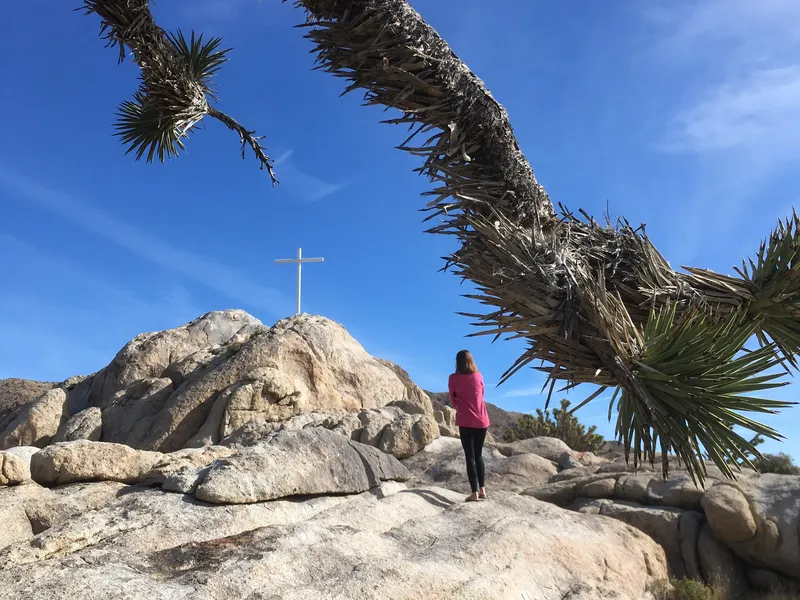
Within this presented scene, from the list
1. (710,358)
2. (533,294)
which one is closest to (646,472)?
(710,358)

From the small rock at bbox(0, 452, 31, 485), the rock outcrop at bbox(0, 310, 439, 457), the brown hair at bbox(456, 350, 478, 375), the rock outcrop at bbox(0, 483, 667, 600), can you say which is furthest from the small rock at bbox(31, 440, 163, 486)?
the rock outcrop at bbox(0, 310, 439, 457)

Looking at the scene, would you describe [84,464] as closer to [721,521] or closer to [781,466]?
[721,521]

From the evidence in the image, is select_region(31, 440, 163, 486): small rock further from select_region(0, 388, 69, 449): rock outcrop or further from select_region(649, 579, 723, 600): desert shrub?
select_region(0, 388, 69, 449): rock outcrop

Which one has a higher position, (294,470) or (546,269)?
(546,269)

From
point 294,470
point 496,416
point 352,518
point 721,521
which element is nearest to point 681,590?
point 721,521

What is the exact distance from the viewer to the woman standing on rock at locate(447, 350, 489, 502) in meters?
9.16

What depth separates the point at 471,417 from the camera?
30.1ft

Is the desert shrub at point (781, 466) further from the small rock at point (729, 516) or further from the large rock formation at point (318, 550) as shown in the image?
the large rock formation at point (318, 550)

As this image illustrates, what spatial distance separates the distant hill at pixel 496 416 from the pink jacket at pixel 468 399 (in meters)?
15.3

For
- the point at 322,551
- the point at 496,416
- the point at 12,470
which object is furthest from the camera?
the point at 496,416

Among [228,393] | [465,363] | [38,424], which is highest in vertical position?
[38,424]

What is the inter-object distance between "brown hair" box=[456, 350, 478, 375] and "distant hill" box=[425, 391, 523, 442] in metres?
15.3

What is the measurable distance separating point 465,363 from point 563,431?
1244cm

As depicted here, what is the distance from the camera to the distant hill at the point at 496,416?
25414 millimetres
